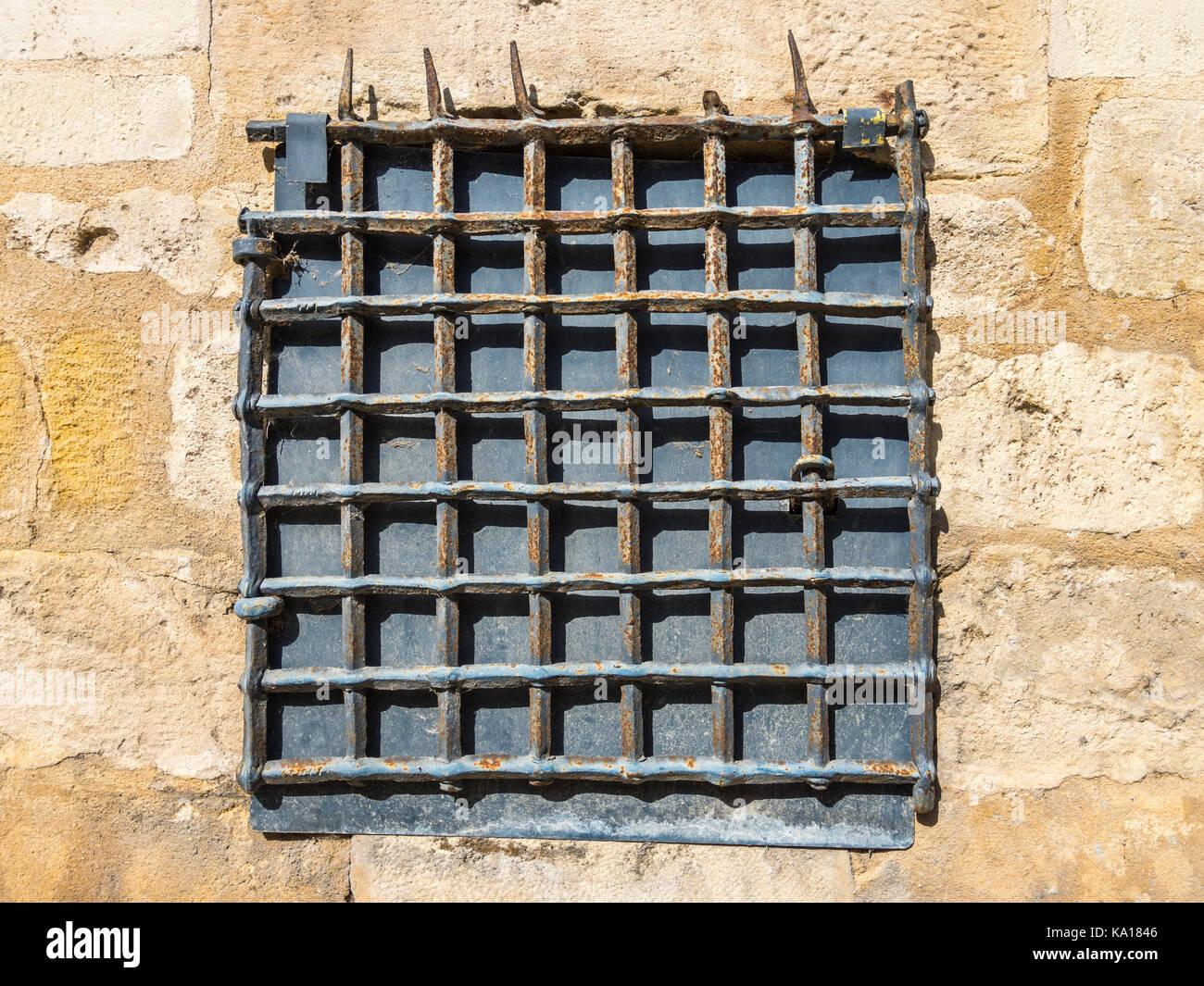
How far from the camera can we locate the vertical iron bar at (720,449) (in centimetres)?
130

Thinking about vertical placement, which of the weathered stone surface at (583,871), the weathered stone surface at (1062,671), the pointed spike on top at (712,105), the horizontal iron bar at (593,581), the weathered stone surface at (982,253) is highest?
the pointed spike on top at (712,105)

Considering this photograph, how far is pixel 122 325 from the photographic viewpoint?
140 centimetres

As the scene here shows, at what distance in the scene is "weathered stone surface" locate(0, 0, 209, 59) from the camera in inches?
55.6

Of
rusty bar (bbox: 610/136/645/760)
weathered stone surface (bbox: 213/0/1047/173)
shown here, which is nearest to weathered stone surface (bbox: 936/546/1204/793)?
rusty bar (bbox: 610/136/645/760)

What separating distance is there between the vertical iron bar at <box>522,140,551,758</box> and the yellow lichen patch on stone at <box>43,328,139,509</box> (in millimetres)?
784

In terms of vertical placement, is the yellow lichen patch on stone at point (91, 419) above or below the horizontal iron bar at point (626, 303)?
below

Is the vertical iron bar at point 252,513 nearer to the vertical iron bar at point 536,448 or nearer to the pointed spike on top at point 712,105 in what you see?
Result: the vertical iron bar at point 536,448

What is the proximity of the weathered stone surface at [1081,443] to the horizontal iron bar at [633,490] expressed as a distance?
0.48 ft

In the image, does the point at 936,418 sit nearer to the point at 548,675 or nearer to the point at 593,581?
the point at 593,581

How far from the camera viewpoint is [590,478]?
1351mm

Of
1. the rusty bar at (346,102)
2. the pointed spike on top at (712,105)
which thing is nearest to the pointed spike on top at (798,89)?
the pointed spike on top at (712,105)

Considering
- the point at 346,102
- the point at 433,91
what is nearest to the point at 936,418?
the point at 433,91

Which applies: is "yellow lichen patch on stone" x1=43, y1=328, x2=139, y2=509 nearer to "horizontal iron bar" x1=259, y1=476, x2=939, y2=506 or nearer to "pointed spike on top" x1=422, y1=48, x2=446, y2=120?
"horizontal iron bar" x1=259, y1=476, x2=939, y2=506
